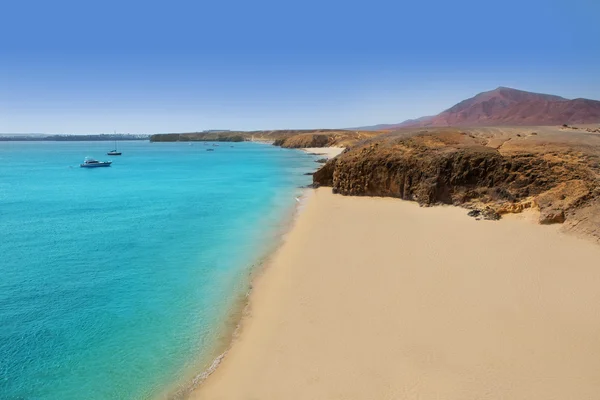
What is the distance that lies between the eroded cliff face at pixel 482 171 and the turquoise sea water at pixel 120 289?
300 inches

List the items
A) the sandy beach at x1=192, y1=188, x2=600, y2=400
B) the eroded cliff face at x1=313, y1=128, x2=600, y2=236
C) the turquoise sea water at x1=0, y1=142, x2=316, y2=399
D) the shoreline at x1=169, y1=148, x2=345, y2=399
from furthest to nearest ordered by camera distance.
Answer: the eroded cliff face at x1=313, y1=128, x2=600, y2=236 → the turquoise sea water at x1=0, y1=142, x2=316, y2=399 → the shoreline at x1=169, y1=148, x2=345, y2=399 → the sandy beach at x1=192, y1=188, x2=600, y2=400

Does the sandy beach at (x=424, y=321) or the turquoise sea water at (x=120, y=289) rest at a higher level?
the sandy beach at (x=424, y=321)

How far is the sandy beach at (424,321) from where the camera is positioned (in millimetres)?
8531

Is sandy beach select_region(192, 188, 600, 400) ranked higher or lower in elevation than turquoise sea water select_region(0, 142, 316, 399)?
higher

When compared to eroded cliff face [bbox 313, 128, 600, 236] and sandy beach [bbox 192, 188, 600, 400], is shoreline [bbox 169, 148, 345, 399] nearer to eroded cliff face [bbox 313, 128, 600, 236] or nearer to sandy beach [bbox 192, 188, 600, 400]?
sandy beach [bbox 192, 188, 600, 400]

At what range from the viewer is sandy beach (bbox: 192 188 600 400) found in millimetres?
8531

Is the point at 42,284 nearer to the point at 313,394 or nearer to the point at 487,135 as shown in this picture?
the point at 313,394

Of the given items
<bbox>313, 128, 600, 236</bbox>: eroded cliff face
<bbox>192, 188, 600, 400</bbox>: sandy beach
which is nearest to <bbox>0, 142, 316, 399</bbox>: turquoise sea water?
<bbox>192, 188, 600, 400</bbox>: sandy beach

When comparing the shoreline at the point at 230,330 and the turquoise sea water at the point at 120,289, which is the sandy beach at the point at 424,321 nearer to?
the shoreline at the point at 230,330

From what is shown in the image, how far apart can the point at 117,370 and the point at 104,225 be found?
1822cm

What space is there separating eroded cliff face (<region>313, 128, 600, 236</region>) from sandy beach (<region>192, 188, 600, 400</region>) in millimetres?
3353

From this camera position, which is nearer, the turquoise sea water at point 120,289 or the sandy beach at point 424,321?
the sandy beach at point 424,321

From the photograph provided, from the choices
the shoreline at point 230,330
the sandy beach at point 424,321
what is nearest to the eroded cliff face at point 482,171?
the sandy beach at point 424,321

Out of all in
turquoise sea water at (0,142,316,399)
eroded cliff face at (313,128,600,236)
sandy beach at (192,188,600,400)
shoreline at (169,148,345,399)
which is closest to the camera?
sandy beach at (192,188,600,400)
